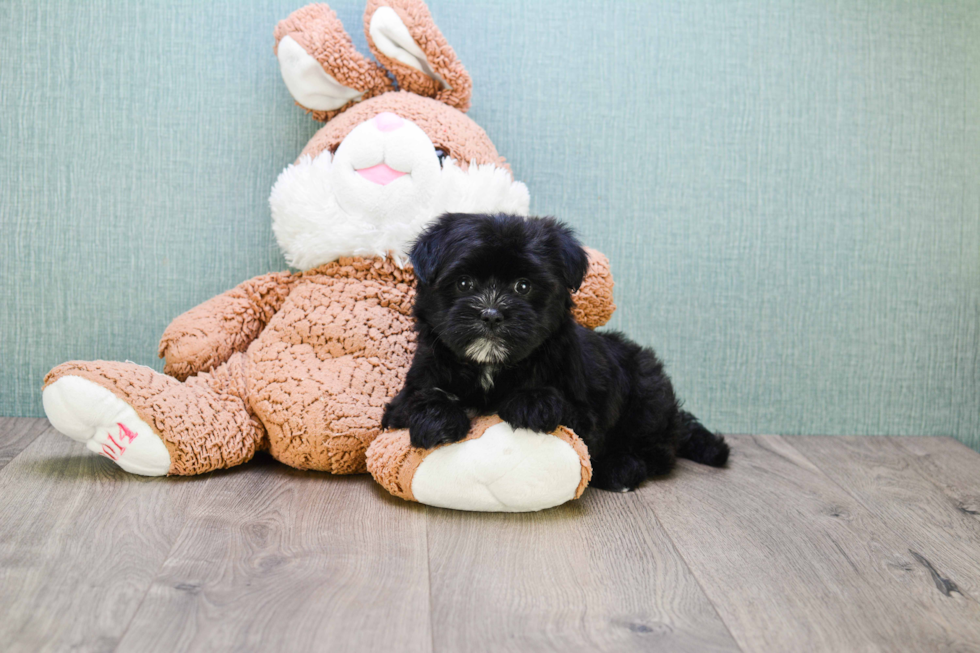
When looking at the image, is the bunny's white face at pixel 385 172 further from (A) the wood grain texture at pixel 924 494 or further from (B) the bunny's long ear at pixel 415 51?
(A) the wood grain texture at pixel 924 494

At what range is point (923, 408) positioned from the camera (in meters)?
2.38

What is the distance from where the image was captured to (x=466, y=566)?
135 centimetres

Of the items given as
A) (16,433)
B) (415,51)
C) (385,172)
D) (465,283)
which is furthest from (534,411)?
(16,433)

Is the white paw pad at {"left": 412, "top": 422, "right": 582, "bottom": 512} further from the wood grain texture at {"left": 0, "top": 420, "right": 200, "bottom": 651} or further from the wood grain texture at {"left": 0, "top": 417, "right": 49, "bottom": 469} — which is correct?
the wood grain texture at {"left": 0, "top": 417, "right": 49, "bottom": 469}

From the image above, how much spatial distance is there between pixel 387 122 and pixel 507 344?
73 centimetres

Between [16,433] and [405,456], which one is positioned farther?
[16,433]

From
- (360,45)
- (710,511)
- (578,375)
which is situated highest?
(360,45)

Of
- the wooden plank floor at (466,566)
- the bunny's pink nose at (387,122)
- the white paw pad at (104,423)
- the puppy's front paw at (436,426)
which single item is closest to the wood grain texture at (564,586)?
the wooden plank floor at (466,566)

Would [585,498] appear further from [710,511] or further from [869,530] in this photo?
[869,530]

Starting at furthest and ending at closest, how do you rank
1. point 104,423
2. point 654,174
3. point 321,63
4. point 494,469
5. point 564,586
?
point 654,174 < point 321,63 < point 104,423 < point 494,469 < point 564,586

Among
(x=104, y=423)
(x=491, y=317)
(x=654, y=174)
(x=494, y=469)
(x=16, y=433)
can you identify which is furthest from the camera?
(x=654, y=174)

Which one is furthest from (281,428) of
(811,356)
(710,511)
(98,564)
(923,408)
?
(923,408)

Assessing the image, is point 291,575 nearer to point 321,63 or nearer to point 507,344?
point 507,344

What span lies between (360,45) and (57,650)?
66.6 inches
